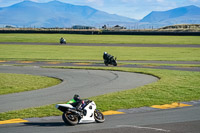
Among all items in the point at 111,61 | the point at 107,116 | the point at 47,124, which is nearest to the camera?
the point at 47,124

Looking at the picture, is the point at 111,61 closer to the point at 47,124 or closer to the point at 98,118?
the point at 98,118

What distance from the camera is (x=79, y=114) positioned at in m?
13.2

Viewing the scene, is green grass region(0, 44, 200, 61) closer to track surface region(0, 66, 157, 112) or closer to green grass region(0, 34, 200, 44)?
green grass region(0, 34, 200, 44)

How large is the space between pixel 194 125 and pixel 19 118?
6.46m

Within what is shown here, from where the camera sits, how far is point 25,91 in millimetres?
21922

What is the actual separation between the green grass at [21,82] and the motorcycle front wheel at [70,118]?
9320mm

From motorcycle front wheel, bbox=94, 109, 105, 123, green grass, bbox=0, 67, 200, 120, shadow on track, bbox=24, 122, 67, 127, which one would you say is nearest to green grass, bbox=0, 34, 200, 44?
green grass, bbox=0, 67, 200, 120

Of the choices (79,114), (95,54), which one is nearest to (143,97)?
(79,114)

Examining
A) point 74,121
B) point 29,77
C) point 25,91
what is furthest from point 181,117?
point 29,77

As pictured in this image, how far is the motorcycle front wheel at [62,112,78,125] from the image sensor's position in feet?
42.6

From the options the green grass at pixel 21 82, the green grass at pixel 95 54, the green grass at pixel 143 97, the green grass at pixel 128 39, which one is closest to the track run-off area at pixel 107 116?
the green grass at pixel 143 97

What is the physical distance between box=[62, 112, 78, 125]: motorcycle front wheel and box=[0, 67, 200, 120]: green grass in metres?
2.23

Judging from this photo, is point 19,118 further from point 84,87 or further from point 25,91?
point 84,87

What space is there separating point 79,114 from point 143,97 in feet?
22.9
